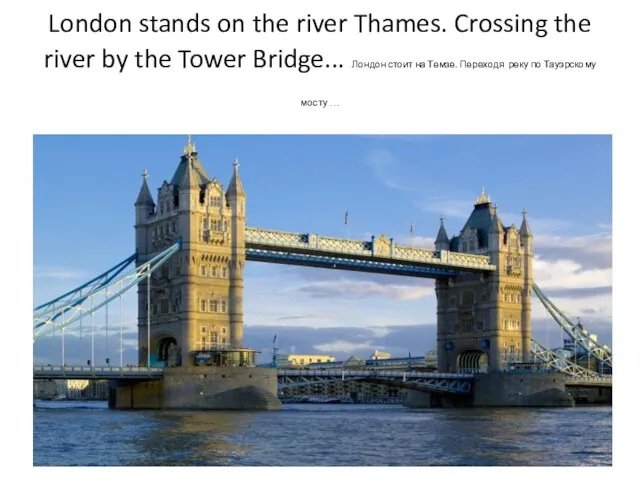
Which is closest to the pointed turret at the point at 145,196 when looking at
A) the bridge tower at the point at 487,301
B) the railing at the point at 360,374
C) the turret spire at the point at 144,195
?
the turret spire at the point at 144,195

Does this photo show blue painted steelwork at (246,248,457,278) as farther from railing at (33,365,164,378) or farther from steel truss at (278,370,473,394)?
railing at (33,365,164,378)

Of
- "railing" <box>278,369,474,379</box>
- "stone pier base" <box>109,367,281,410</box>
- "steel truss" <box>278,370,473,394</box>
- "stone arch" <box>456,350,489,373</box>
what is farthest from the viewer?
"stone arch" <box>456,350,489,373</box>

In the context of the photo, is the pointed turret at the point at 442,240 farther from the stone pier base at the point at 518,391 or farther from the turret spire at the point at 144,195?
the turret spire at the point at 144,195

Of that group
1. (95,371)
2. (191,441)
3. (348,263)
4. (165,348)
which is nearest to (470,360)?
(348,263)

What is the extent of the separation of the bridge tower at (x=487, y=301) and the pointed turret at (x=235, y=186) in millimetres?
33314

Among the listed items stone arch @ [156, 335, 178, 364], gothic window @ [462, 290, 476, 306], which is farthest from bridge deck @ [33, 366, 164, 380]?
gothic window @ [462, 290, 476, 306]

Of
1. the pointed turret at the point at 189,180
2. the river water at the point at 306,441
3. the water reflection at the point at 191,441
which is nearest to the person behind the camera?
the water reflection at the point at 191,441

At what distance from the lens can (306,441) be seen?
49906 millimetres

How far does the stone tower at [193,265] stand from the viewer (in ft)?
280

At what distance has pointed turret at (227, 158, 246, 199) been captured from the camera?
88000 millimetres

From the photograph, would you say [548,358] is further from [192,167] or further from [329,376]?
[192,167]

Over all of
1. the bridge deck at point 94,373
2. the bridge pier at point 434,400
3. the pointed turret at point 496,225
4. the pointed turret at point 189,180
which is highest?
the pointed turret at point 189,180

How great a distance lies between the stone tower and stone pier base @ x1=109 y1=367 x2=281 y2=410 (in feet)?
12.5
